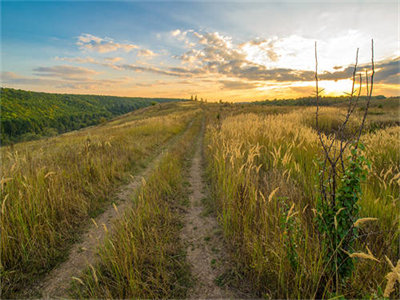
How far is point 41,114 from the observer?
339 ft

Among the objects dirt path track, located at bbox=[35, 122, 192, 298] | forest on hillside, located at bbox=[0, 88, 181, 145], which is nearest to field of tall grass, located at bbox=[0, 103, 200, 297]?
dirt path track, located at bbox=[35, 122, 192, 298]

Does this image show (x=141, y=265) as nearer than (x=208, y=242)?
Yes

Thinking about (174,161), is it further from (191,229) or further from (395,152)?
(395,152)

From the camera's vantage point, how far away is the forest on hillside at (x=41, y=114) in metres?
78.0

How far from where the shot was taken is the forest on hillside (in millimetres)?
78031

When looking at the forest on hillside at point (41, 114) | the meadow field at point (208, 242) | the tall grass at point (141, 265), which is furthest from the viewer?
the forest on hillside at point (41, 114)

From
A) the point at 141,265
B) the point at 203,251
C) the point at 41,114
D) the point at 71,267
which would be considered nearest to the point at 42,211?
the point at 71,267

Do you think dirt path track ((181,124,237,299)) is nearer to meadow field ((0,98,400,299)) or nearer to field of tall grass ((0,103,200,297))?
meadow field ((0,98,400,299))

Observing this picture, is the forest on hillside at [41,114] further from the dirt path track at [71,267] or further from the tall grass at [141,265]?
the tall grass at [141,265]

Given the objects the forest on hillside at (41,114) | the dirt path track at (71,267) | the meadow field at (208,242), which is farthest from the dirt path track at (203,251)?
the forest on hillside at (41,114)

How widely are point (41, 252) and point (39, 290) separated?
2.08ft

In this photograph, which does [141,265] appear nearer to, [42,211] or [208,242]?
[208,242]

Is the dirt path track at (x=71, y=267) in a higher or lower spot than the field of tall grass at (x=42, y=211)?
lower

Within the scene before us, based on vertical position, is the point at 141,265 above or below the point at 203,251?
above
